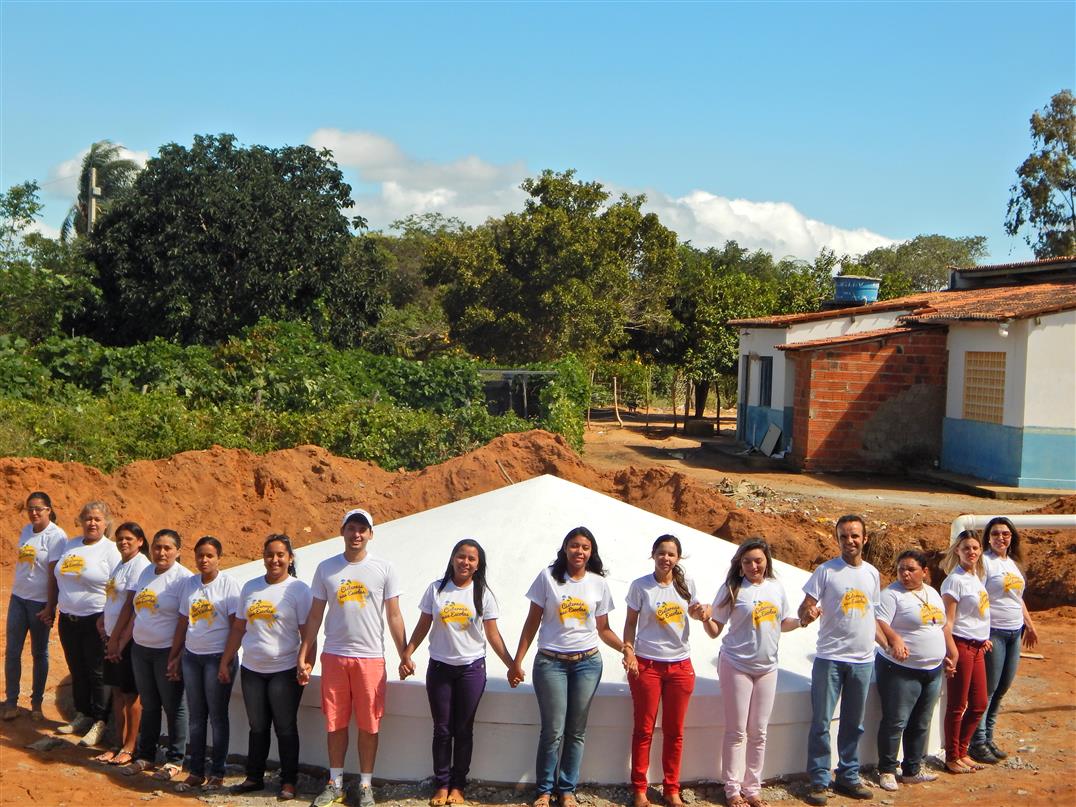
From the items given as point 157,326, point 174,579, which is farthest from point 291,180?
point 174,579

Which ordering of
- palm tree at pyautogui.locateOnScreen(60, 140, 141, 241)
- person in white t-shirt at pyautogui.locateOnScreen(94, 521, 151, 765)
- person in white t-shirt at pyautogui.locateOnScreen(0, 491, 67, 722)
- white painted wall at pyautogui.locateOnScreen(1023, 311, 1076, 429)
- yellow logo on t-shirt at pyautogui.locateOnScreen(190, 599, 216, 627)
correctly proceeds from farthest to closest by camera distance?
palm tree at pyautogui.locateOnScreen(60, 140, 141, 241), white painted wall at pyautogui.locateOnScreen(1023, 311, 1076, 429), person in white t-shirt at pyautogui.locateOnScreen(0, 491, 67, 722), person in white t-shirt at pyautogui.locateOnScreen(94, 521, 151, 765), yellow logo on t-shirt at pyautogui.locateOnScreen(190, 599, 216, 627)

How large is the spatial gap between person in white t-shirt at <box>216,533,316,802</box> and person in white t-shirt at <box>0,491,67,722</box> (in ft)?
5.47

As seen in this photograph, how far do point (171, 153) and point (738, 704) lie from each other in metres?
21.7

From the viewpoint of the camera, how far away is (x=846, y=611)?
545 centimetres

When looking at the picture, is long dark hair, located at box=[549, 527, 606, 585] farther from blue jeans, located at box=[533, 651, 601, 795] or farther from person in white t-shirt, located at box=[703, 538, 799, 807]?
person in white t-shirt, located at box=[703, 538, 799, 807]

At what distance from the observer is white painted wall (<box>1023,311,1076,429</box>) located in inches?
658

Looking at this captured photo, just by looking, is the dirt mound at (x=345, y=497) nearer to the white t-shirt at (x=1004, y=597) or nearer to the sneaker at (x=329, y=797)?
the white t-shirt at (x=1004, y=597)

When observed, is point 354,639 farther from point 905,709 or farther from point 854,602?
point 905,709

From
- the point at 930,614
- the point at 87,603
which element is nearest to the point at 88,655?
Answer: the point at 87,603

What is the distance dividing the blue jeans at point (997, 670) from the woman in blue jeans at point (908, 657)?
48cm

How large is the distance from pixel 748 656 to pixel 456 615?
1.43 metres

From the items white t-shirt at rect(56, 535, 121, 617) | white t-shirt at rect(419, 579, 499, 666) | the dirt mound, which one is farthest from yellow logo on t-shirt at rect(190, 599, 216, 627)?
the dirt mound

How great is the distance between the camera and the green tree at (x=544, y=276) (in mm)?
26594

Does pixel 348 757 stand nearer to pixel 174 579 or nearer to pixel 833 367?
pixel 174 579
